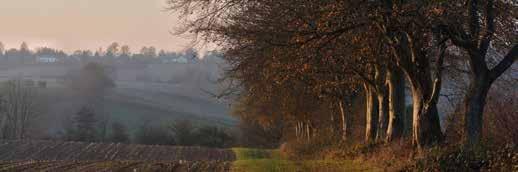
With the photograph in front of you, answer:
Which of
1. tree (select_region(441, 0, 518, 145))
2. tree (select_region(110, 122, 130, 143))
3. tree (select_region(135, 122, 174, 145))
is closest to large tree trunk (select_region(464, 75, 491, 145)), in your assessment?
tree (select_region(441, 0, 518, 145))

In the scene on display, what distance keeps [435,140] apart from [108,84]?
11765cm

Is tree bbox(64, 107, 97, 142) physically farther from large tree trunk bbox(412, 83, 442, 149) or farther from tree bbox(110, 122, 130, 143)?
large tree trunk bbox(412, 83, 442, 149)

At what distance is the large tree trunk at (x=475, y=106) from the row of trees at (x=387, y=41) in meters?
0.02

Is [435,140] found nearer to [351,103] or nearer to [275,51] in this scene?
[275,51]

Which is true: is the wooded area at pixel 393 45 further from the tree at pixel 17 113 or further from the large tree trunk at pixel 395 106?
the tree at pixel 17 113

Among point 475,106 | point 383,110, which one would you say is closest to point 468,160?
point 475,106

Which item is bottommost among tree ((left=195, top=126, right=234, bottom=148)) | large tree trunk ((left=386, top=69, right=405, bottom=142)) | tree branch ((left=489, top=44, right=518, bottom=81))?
tree ((left=195, top=126, right=234, bottom=148))

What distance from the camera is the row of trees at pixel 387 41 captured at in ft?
59.0

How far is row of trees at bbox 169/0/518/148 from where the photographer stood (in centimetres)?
1798

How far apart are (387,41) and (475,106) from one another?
3.43 meters

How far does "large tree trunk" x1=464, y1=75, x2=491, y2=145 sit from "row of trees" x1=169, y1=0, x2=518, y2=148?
0.02 meters

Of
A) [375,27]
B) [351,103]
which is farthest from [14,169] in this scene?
[351,103]

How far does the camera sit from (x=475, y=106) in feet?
62.0

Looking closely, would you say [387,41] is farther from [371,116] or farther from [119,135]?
[119,135]
